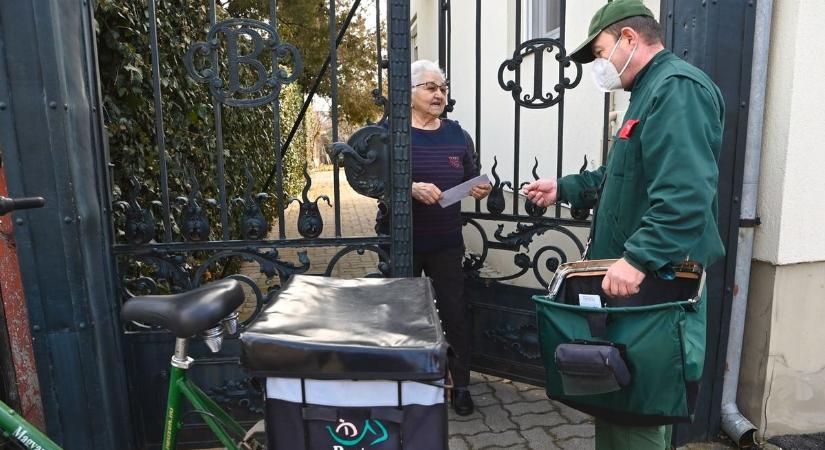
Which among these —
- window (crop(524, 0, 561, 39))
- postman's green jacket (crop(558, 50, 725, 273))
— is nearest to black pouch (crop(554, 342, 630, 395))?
postman's green jacket (crop(558, 50, 725, 273))

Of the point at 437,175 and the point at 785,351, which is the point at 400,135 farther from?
the point at 785,351

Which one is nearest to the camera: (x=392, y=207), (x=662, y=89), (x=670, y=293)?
(x=662, y=89)

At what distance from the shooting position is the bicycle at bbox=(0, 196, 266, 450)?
6.07ft

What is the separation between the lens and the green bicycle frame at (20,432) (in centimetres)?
194

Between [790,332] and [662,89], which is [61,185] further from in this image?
[790,332]

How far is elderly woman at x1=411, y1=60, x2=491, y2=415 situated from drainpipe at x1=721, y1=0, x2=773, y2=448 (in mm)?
1210

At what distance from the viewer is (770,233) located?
270 centimetres

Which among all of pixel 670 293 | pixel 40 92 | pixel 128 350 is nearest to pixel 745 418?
pixel 670 293

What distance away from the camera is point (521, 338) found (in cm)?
338

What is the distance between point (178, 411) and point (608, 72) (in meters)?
1.97

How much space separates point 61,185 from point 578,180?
7.11 ft

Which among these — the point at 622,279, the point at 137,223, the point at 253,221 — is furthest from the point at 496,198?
the point at 137,223

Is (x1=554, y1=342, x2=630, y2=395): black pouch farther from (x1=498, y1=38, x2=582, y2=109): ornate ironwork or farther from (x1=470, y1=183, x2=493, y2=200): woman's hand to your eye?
(x1=498, y1=38, x2=582, y2=109): ornate ironwork

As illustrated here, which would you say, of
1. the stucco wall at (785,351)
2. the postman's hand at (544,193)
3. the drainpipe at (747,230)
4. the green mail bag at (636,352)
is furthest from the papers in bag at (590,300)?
the stucco wall at (785,351)
